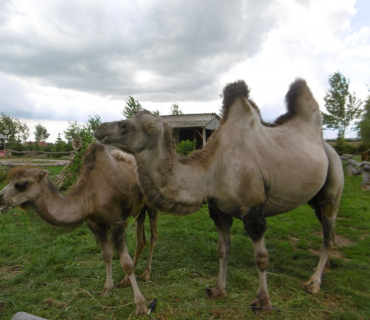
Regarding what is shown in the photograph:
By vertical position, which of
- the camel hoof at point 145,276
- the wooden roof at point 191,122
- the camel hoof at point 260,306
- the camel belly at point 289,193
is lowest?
the camel hoof at point 145,276

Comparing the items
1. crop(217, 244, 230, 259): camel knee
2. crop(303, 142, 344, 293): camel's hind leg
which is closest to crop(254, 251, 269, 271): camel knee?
crop(217, 244, 230, 259): camel knee

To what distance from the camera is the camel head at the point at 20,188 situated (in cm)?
347

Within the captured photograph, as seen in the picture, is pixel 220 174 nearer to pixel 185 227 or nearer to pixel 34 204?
pixel 34 204

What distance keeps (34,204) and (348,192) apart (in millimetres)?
12132

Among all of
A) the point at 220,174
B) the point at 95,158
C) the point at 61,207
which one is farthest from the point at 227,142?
the point at 61,207

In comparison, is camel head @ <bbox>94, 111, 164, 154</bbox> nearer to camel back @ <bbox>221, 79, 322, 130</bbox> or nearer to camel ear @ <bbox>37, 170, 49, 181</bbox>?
camel ear @ <bbox>37, 170, 49, 181</bbox>

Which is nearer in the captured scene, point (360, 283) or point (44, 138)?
point (360, 283)

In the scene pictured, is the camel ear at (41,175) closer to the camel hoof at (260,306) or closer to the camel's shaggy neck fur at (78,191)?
the camel's shaggy neck fur at (78,191)

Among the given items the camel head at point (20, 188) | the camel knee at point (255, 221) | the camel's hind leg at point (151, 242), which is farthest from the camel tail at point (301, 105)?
the camel head at point (20, 188)

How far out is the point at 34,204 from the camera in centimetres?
362

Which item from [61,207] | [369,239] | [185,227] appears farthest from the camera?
[185,227]

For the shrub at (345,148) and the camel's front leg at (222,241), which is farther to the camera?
the shrub at (345,148)

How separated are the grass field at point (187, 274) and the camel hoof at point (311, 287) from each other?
77mm

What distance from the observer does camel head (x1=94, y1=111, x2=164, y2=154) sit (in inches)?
124
